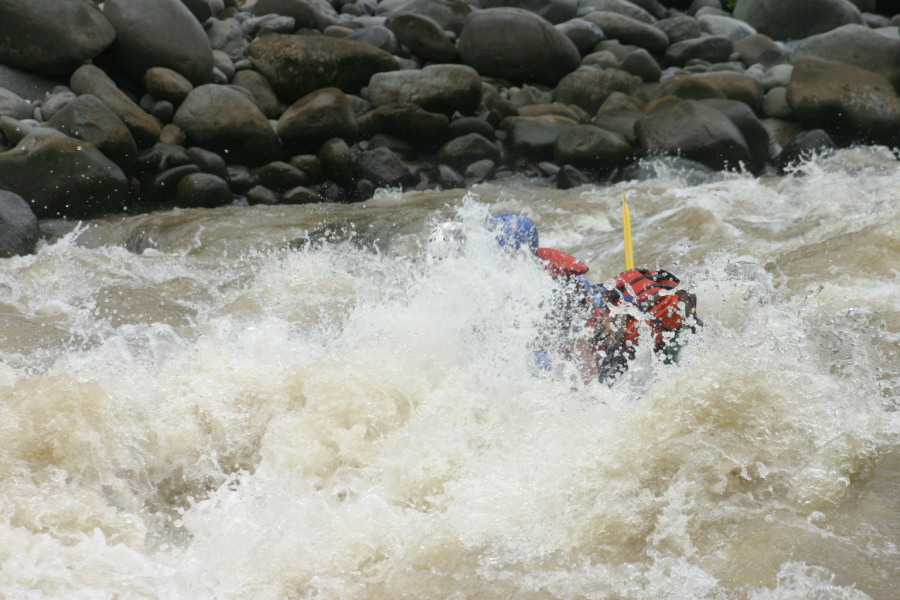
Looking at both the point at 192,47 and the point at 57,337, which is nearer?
the point at 57,337

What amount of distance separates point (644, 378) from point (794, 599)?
1235 millimetres

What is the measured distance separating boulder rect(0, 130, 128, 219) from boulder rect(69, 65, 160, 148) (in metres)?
0.60

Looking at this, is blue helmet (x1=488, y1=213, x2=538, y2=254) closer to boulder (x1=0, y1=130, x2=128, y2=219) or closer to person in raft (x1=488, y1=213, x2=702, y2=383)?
person in raft (x1=488, y1=213, x2=702, y2=383)

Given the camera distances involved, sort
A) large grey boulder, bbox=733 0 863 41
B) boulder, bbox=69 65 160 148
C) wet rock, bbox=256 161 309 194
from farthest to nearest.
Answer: large grey boulder, bbox=733 0 863 41 < wet rock, bbox=256 161 309 194 < boulder, bbox=69 65 160 148

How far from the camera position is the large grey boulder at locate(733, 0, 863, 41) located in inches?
537

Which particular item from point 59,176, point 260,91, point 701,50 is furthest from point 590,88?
point 59,176

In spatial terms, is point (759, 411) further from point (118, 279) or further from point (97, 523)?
point (118, 279)

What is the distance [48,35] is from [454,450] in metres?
7.22

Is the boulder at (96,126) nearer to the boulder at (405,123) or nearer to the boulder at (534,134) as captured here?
the boulder at (405,123)

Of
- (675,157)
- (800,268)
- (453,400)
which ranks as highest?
(453,400)

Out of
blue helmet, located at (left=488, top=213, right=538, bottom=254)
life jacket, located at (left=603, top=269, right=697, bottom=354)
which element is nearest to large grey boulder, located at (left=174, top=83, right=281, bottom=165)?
blue helmet, located at (left=488, top=213, right=538, bottom=254)

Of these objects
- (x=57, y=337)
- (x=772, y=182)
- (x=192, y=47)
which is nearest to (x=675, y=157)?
(x=772, y=182)

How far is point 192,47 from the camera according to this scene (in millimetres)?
9172

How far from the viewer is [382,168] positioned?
29.4 feet
